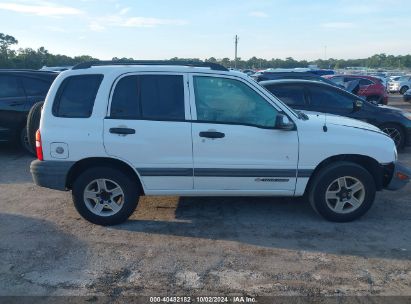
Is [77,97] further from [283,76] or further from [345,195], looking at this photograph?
[283,76]

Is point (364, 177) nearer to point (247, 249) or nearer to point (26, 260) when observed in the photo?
point (247, 249)

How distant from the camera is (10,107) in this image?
8.15 metres

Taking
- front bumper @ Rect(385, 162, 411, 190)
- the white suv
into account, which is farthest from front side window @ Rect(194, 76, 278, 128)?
front bumper @ Rect(385, 162, 411, 190)

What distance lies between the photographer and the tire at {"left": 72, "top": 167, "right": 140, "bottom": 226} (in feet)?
15.4

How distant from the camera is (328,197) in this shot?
4.85 metres

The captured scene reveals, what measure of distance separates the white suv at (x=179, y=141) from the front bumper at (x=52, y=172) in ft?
0.04

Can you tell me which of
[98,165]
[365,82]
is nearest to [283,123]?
[98,165]

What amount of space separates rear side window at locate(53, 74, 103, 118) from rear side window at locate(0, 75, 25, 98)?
14.3ft

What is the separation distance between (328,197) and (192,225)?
66.3 inches

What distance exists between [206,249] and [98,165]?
1629mm

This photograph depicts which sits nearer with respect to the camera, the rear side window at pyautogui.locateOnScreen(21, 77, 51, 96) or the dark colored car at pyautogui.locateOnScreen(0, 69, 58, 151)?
the dark colored car at pyautogui.locateOnScreen(0, 69, 58, 151)

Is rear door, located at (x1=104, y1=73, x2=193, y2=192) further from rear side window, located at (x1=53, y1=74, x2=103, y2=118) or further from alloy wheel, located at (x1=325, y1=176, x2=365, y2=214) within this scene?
alloy wheel, located at (x1=325, y1=176, x2=365, y2=214)

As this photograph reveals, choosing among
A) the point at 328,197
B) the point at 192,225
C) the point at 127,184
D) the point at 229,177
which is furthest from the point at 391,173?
the point at 127,184

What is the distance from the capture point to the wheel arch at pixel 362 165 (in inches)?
190
